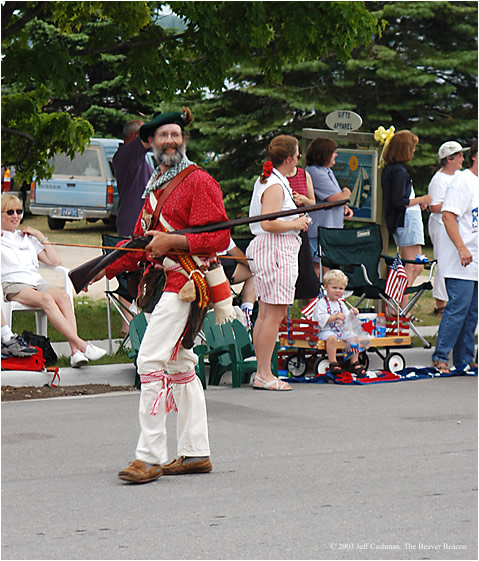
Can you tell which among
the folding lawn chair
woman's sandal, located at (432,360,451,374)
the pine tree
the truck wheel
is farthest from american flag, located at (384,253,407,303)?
the truck wheel

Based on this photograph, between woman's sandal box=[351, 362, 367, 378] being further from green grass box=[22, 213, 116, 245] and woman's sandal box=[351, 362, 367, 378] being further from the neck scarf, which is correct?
green grass box=[22, 213, 116, 245]

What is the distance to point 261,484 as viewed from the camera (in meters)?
6.68

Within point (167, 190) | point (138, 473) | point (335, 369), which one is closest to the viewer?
point (138, 473)

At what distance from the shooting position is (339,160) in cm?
1391

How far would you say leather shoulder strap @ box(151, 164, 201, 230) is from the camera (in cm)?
682

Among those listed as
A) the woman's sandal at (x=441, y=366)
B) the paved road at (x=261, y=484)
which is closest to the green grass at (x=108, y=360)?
the paved road at (x=261, y=484)

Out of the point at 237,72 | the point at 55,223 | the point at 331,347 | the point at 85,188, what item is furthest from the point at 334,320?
the point at 55,223

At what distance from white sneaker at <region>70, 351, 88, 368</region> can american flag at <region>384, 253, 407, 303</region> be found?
10.5ft

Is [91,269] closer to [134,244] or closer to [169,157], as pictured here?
[134,244]

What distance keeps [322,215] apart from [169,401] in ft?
20.5

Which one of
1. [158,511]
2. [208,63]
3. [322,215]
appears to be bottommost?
[158,511]

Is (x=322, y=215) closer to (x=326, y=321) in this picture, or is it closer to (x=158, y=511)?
(x=326, y=321)

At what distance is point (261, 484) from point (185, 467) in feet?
1.75

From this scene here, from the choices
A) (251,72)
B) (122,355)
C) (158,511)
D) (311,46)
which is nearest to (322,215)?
(311,46)
